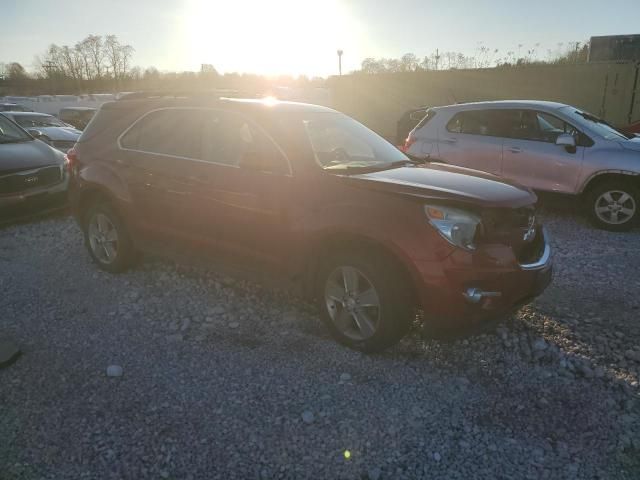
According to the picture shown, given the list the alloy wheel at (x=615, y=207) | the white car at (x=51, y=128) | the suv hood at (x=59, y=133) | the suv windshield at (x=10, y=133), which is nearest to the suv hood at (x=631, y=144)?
the alloy wheel at (x=615, y=207)

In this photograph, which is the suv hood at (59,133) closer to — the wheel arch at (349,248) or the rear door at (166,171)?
the rear door at (166,171)

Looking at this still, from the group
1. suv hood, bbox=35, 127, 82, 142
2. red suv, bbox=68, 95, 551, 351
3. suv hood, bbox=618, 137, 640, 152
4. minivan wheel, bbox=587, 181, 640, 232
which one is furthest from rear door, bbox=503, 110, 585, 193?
suv hood, bbox=35, 127, 82, 142

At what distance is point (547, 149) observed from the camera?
267 inches

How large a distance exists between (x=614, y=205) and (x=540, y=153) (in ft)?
3.88

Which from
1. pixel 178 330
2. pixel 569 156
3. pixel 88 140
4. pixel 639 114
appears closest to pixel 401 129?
pixel 569 156

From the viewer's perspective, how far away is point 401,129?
38.5ft

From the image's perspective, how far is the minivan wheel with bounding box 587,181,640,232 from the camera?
6285 mm

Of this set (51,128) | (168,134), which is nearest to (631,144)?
(168,134)

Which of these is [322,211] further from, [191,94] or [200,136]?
[191,94]

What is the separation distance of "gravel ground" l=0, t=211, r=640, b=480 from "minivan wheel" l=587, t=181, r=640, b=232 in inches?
89.5

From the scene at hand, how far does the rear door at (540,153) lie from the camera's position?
21.7ft

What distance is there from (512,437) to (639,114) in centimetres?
1982

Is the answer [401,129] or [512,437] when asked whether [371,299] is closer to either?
[512,437]

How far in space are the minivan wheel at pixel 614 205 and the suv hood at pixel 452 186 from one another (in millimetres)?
3563
